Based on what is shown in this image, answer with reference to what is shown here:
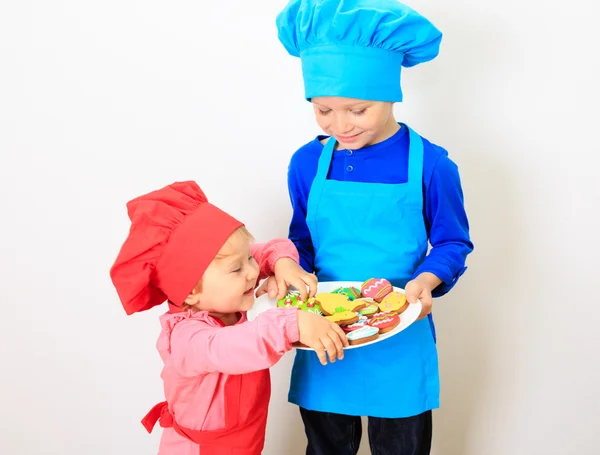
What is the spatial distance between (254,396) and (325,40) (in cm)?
66

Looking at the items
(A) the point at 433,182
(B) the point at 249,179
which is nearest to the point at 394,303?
(A) the point at 433,182

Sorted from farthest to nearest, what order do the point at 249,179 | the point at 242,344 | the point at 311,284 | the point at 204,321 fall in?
the point at 249,179 → the point at 311,284 → the point at 204,321 → the point at 242,344

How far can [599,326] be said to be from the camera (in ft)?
5.96

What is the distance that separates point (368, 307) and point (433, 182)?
280 millimetres

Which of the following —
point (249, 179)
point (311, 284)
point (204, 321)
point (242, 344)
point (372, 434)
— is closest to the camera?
point (242, 344)

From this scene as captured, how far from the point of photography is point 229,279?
4.17 feet

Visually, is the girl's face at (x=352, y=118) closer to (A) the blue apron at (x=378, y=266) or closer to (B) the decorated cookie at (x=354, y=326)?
(A) the blue apron at (x=378, y=266)

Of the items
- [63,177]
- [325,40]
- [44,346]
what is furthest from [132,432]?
[325,40]

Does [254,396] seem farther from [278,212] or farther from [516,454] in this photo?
[516,454]

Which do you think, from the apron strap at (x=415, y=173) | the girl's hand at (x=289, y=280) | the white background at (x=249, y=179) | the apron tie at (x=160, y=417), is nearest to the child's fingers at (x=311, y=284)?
the girl's hand at (x=289, y=280)

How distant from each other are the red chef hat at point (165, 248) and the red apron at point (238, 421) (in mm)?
195

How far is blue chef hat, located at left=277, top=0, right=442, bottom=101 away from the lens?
1.29 meters

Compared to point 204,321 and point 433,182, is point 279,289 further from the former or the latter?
point 433,182

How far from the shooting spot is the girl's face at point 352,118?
135 cm
